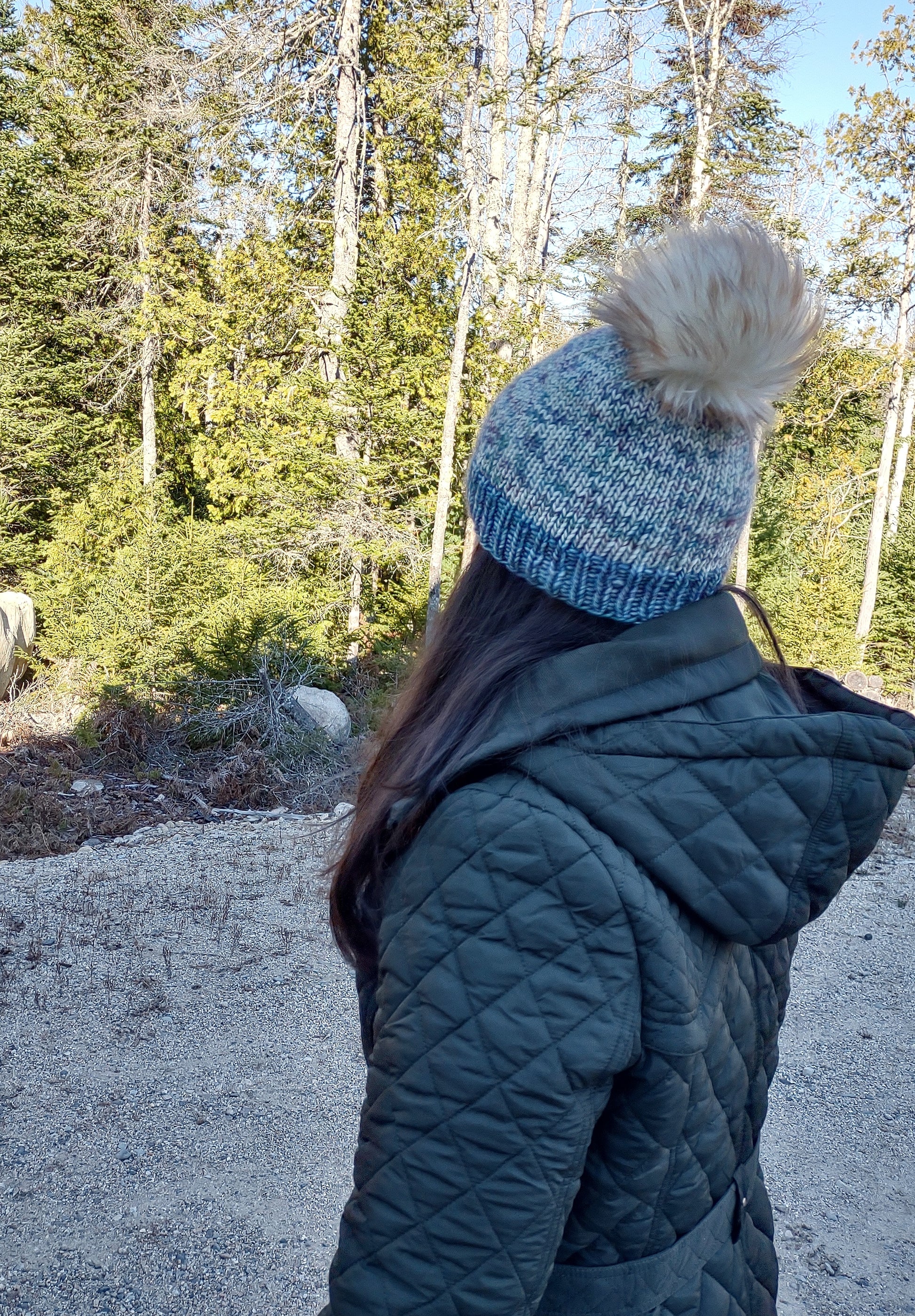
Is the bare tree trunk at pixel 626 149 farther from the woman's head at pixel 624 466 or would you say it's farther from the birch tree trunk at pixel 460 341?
the woman's head at pixel 624 466

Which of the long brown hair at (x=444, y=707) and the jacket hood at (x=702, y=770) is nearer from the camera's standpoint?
the jacket hood at (x=702, y=770)

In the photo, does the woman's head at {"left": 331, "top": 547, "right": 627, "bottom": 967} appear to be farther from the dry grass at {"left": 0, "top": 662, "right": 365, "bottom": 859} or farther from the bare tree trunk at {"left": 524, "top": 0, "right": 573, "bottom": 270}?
the bare tree trunk at {"left": 524, "top": 0, "right": 573, "bottom": 270}

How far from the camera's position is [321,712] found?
9539 mm

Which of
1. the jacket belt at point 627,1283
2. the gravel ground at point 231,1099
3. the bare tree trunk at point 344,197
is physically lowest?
the gravel ground at point 231,1099

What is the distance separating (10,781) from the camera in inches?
311

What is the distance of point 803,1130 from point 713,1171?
3.12 meters

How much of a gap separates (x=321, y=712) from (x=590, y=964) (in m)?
8.81

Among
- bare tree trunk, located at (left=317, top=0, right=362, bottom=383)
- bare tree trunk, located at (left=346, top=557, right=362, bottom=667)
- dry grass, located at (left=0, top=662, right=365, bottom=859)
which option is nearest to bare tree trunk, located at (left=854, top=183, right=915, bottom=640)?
bare tree trunk, located at (left=346, top=557, right=362, bottom=667)

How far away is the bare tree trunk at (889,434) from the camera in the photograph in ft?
47.5

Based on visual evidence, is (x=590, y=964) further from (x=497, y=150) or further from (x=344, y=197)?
(x=497, y=150)

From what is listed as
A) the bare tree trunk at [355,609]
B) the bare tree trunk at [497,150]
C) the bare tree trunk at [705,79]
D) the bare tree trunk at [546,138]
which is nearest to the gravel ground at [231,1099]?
the bare tree trunk at [355,609]

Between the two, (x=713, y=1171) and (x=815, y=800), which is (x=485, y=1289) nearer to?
(x=713, y=1171)

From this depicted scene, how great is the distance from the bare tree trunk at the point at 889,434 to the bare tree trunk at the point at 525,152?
5956 mm

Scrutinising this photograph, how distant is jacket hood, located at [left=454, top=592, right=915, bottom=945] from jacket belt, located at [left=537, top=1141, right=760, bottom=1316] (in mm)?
383
